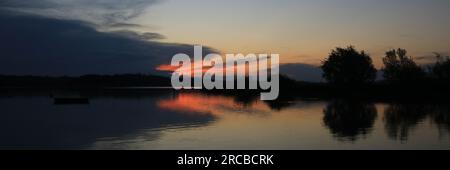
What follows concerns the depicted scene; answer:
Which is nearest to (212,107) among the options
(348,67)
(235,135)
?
(235,135)

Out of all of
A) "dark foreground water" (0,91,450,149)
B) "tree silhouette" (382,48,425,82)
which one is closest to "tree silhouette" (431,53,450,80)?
"tree silhouette" (382,48,425,82)

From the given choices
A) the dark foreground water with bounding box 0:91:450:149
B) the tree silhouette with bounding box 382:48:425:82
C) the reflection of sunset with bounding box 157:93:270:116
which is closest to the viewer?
→ the dark foreground water with bounding box 0:91:450:149

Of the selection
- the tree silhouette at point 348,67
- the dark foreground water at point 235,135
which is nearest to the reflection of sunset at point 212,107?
the dark foreground water at point 235,135

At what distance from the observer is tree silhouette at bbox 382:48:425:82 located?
10681cm

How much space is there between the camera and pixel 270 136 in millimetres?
32750

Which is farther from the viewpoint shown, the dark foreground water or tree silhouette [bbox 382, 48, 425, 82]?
tree silhouette [bbox 382, 48, 425, 82]

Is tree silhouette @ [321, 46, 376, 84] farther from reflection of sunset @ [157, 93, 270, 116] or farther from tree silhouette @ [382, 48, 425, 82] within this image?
reflection of sunset @ [157, 93, 270, 116]

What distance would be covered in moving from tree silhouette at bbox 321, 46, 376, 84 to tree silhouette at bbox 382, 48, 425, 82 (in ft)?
17.2

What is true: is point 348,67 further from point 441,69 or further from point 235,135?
point 235,135

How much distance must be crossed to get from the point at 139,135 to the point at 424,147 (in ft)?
60.1

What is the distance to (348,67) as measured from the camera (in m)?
113

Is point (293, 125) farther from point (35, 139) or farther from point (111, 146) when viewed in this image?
point (35, 139)

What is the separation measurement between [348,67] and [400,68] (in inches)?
501
